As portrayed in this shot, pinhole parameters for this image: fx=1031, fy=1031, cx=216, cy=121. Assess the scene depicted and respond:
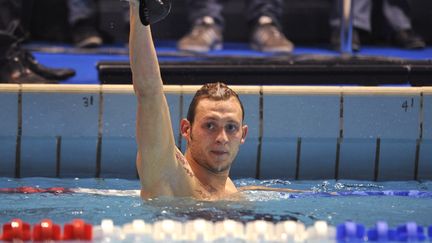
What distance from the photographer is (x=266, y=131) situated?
4.82m

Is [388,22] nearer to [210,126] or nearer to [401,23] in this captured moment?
[401,23]

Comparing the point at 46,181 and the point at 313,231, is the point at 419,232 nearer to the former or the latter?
the point at 313,231

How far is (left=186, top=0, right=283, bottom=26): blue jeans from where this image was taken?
608cm

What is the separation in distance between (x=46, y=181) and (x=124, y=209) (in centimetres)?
83

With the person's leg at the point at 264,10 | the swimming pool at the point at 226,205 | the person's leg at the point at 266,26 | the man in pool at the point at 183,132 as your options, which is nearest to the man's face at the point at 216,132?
the man in pool at the point at 183,132

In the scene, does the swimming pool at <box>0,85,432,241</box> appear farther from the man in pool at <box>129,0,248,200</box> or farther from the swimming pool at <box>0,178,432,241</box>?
the man in pool at <box>129,0,248,200</box>

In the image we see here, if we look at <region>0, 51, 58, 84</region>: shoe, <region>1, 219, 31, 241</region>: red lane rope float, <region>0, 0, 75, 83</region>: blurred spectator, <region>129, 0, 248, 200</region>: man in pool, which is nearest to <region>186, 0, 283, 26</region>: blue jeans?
<region>0, 0, 75, 83</region>: blurred spectator

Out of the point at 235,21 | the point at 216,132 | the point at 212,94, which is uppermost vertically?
the point at 235,21

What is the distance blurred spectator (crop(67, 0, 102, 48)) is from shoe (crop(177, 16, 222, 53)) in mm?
541

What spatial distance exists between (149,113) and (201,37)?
2532 mm

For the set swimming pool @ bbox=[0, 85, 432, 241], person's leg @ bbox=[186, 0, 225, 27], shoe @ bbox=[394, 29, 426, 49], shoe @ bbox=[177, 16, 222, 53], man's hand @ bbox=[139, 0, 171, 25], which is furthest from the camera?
shoe @ bbox=[394, 29, 426, 49]

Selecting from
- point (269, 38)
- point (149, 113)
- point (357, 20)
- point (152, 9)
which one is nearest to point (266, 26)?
point (269, 38)

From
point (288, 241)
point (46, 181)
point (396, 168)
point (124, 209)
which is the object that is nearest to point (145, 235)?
point (288, 241)

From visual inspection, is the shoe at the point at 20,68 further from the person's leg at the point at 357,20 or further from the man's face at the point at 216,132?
the person's leg at the point at 357,20
